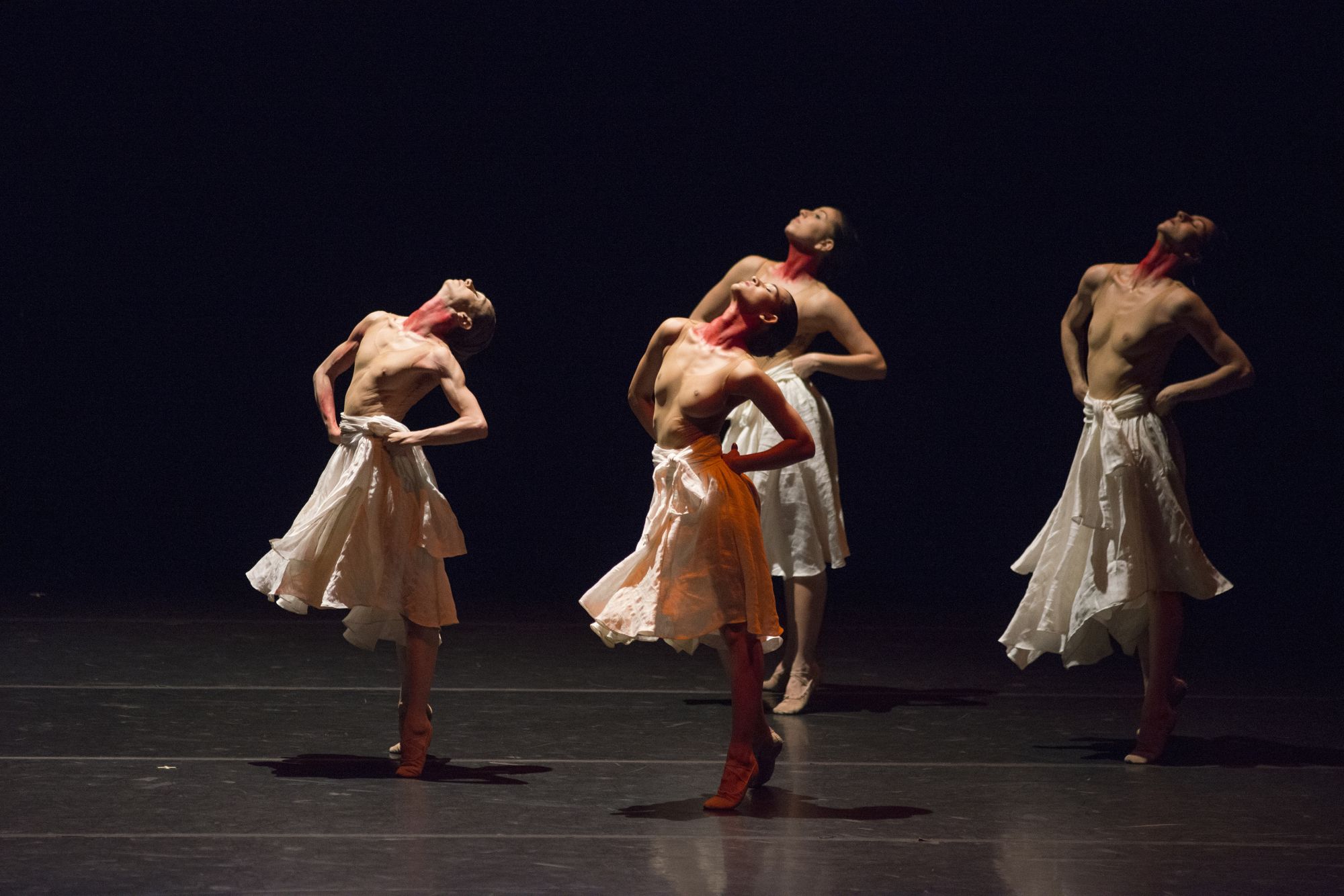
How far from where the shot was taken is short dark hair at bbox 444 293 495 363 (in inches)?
154

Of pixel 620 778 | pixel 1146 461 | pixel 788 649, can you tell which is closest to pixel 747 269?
pixel 788 649

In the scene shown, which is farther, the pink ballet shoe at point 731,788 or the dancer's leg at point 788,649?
the dancer's leg at point 788,649

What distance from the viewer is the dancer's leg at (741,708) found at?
3.52 m

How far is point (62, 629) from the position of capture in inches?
221

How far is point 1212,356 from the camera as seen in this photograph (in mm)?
4113

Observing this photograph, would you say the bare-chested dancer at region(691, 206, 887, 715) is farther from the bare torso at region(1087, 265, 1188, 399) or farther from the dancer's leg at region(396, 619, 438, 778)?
the dancer's leg at region(396, 619, 438, 778)

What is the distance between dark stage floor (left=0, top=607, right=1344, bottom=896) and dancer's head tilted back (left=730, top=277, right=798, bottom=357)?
99 centimetres

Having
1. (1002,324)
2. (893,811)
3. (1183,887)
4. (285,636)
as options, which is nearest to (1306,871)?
(1183,887)

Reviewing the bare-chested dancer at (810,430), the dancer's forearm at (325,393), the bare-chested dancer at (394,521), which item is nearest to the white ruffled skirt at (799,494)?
the bare-chested dancer at (810,430)

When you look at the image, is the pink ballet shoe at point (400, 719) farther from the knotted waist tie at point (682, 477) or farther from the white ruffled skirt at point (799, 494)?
the white ruffled skirt at point (799, 494)

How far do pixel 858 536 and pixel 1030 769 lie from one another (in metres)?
3.79

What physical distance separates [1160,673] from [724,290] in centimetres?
164

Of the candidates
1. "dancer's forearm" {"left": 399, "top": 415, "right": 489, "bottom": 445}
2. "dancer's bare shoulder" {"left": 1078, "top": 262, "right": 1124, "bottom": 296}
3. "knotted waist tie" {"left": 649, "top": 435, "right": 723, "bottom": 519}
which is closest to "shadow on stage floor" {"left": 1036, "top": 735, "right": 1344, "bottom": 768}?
"dancer's bare shoulder" {"left": 1078, "top": 262, "right": 1124, "bottom": 296}

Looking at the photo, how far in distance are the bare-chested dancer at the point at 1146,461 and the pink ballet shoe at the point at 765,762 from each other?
39.2 inches
